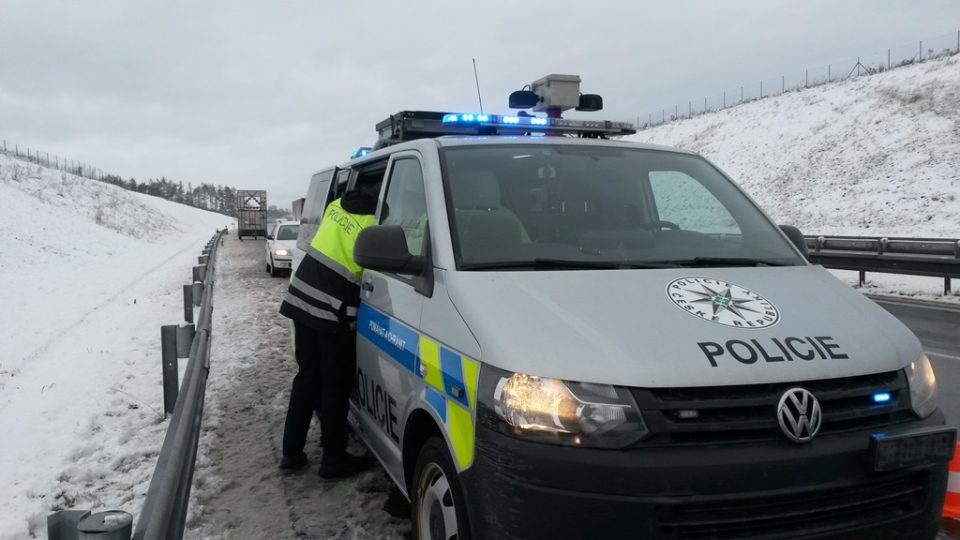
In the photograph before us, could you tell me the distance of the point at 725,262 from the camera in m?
3.19

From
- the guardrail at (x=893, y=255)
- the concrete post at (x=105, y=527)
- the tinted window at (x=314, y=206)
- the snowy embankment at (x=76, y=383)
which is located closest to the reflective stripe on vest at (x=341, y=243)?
the tinted window at (x=314, y=206)

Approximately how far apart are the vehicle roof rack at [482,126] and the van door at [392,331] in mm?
1118

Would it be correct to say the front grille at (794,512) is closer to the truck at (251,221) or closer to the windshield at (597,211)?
the windshield at (597,211)

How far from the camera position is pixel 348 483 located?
443cm

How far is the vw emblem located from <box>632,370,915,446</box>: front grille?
2 centimetres

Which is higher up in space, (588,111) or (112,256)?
(588,111)

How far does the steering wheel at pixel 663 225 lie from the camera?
140 inches

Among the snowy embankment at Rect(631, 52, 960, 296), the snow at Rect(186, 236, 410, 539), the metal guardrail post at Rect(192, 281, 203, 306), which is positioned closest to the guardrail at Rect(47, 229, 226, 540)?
the snow at Rect(186, 236, 410, 539)

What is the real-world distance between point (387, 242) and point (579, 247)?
0.88m

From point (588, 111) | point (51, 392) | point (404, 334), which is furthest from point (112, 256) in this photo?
point (404, 334)

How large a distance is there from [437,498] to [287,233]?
1735 cm

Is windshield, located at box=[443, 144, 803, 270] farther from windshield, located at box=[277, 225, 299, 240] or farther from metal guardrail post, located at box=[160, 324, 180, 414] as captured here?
windshield, located at box=[277, 225, 299, 240]

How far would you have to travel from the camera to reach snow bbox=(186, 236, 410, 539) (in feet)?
12.5

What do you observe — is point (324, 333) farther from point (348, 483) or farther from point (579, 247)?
point (579, 247)
